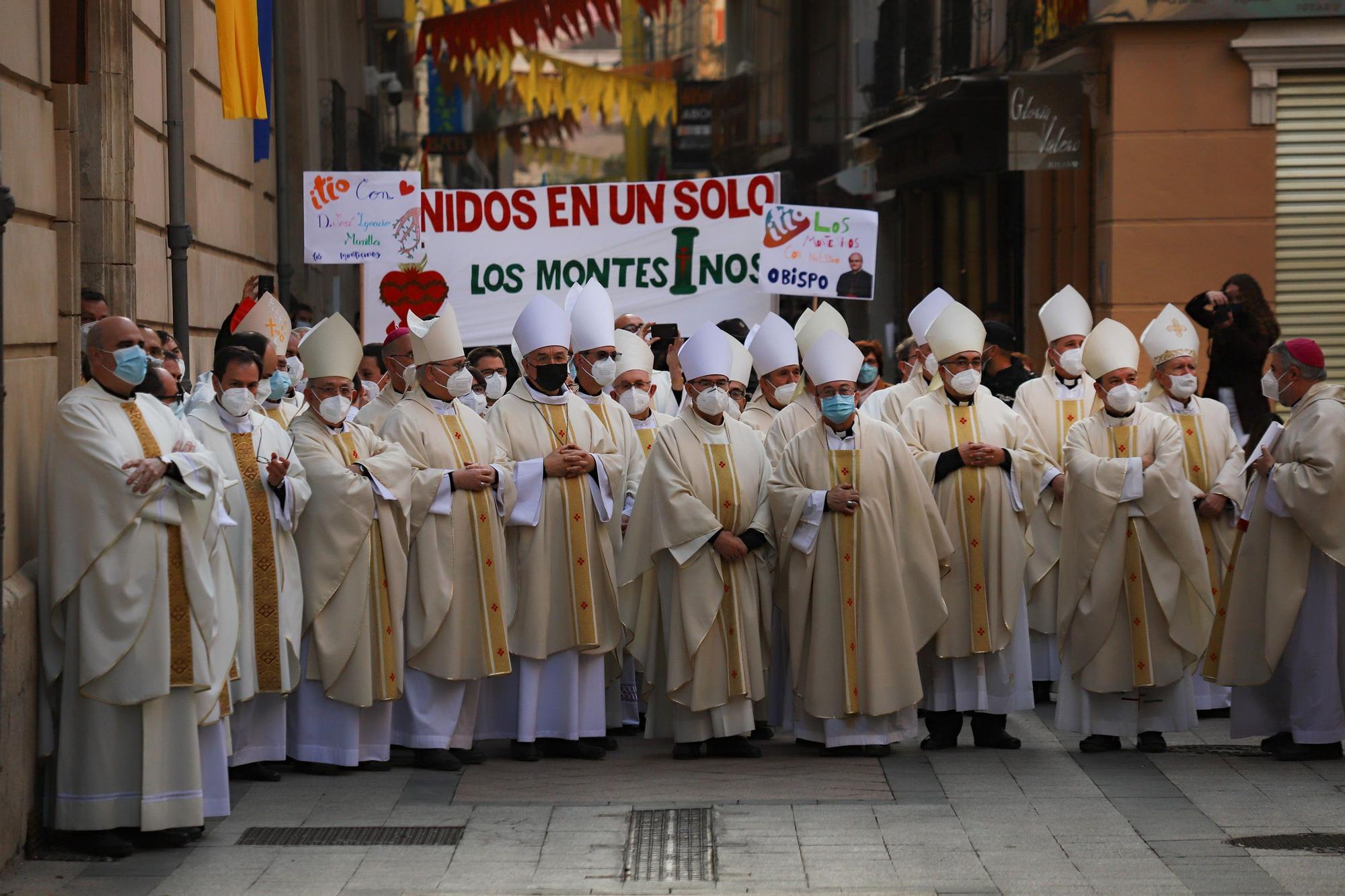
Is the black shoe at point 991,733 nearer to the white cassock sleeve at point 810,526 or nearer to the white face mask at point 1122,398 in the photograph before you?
the white cassock sleeve at point 810,526

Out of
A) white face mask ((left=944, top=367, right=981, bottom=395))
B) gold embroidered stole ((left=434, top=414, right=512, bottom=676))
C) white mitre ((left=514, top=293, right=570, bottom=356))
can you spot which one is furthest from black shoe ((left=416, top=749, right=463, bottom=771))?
white face mask ((left=944, top=367, right=981, bottom=395))

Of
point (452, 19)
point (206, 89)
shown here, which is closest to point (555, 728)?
point (206, 89)

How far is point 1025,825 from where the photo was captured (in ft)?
25.5

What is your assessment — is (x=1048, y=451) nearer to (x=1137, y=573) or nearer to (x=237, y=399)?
(x=1137, y=573)

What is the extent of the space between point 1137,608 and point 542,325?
324cm

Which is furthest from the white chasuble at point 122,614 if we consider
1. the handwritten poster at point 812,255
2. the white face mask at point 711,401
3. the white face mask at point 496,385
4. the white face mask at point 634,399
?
the handwritten poster at point 812,255

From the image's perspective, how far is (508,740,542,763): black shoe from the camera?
944 cm

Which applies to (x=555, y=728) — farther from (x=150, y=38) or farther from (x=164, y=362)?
(x=150, y=38)

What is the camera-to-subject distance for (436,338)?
952 cm

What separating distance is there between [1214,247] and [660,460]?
8.06 m

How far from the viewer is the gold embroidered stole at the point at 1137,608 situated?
9.26 metres

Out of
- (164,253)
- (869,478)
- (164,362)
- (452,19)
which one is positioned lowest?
(869,478)

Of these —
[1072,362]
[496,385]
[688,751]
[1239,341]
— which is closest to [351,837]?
[688,751]

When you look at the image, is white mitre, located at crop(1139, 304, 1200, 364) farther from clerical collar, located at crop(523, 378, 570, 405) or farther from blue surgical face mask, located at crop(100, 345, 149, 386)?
blue surgical face mask, located at crop(100, 345, 149, 386)
